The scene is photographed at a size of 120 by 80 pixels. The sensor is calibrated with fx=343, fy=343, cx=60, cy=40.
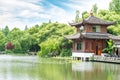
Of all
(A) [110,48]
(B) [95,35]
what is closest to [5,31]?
(B) [95,35]

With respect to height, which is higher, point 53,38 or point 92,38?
point 53,38

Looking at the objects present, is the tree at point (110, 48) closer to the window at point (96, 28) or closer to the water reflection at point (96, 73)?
the window at point (96, 28)

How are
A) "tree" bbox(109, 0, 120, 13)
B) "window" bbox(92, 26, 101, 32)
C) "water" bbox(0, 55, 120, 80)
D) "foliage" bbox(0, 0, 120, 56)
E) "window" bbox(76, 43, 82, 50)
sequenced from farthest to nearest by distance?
"tree" bbox(109, 0, 120, 13), "foliage" bbox(0, 0, 120, 56), "window" bbox(76, 43, 82, 50), "window" bbox(92, 26, 101, 32), "water" bbox(0, 55, 120, 80)

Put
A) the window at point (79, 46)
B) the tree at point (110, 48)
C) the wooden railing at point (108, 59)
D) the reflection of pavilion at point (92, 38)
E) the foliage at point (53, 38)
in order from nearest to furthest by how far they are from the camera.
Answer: the wooden railing at point (108, 59)
the tree at point (110, 48)
the reflection of pavilion at point (92, 38)
the window at point (79, 46)
the foliage at point (53, 38)

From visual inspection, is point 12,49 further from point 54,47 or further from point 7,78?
point 7,78

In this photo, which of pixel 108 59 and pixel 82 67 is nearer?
pixel 82 67

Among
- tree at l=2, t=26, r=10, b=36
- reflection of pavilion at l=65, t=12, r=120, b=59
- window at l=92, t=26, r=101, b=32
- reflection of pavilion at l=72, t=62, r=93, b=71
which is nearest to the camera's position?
reflection of pavilion at l=72, t=62, r=93, b=71

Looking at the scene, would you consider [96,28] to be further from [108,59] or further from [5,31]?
[5,31]

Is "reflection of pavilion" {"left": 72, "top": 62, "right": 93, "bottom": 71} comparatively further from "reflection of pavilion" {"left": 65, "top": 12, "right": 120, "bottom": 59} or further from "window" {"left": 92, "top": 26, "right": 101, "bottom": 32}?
"window" {"left": 92, "top": 26, "right": 101, "bottom": 32}

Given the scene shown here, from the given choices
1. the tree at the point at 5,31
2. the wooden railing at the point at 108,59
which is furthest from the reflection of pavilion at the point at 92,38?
the tree at the point at 5,31

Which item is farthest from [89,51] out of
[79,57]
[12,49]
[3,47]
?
[3,47]

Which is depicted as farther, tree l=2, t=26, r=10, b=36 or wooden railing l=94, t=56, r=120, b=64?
tree l=2, t=26, r=10, b=36

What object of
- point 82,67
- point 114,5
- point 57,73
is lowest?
point 57,73

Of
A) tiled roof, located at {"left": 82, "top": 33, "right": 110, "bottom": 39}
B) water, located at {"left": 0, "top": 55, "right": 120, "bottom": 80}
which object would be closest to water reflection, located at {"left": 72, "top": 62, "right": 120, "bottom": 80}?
water, located at {"left": 0, "top": 55, "right": 120, "bottom": 80}
